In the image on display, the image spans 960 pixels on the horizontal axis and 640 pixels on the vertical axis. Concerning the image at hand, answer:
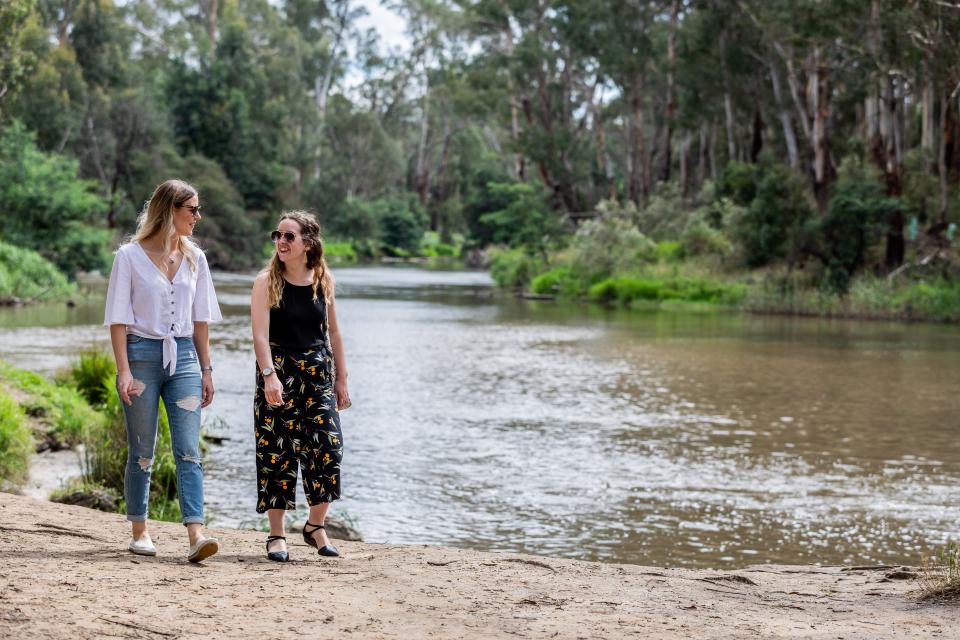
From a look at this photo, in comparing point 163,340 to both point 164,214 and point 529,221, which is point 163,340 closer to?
point 164,214

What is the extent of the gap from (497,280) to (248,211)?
56.4 ft

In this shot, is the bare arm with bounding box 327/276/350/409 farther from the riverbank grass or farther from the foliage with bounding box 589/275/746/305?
the foliage with bounding box 589/275/746/305

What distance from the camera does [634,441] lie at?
1362 cm

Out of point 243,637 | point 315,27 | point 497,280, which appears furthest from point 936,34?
point 315,27

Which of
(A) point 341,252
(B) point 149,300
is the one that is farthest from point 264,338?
(A) point 341,252

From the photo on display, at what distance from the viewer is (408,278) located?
5912 centimetres

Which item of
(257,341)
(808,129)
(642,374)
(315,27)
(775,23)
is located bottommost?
(642,374)

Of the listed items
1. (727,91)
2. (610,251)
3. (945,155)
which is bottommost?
(610,251)

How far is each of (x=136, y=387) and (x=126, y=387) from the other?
0.07 metres

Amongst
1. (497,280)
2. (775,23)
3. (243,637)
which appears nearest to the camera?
(243,637)

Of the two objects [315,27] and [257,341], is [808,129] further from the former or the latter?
[315,27]

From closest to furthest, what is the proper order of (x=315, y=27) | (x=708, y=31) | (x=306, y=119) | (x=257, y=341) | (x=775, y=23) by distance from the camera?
(x=257, y=341) < (x=775, y=23) < (x=708, y=31) < (x=306, y=119) < (x=315, y=27)

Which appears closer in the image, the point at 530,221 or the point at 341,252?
the point at 530,221

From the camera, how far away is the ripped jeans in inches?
239
